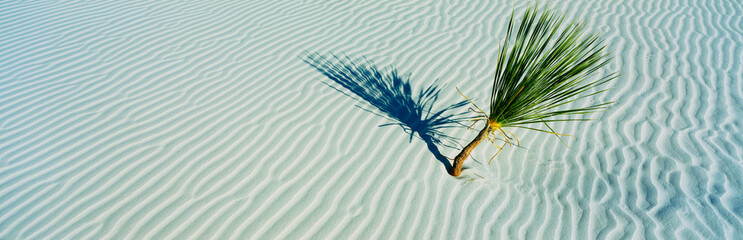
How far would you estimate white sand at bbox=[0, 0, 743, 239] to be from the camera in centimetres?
299

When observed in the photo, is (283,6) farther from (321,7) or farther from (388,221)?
(388,221)

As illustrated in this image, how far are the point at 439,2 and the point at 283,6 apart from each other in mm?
2440

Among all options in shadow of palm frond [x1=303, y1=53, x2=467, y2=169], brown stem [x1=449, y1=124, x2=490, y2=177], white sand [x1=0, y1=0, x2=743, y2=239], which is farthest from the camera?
shadow of palm frond [x1=303, y1=53, x2=467, y2=169]

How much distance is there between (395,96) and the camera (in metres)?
4.49

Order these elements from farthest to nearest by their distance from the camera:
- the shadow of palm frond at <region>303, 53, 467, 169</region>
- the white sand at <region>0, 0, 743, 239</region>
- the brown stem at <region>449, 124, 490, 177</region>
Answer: the shadow of palm frond at <region>303, 53, 467, 169</region>
the brown stem at <region>449, 124, 490, 177</region>
the white sand at <region>0, 0, 743, 239</region>

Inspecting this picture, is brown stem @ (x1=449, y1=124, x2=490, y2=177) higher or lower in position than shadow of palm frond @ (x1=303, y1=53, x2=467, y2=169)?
lower

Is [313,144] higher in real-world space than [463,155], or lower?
higher

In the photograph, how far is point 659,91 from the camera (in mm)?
4566

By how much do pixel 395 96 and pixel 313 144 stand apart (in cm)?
117

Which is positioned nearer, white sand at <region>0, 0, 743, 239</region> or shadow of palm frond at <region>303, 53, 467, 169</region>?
white sand at <region>0, 0, 743, 239</region>

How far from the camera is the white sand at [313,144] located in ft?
9.81

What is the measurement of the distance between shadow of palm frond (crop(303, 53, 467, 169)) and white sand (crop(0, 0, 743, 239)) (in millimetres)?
130

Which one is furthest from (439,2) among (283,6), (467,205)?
(467,205)

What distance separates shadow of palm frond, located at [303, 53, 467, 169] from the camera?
158 inches
